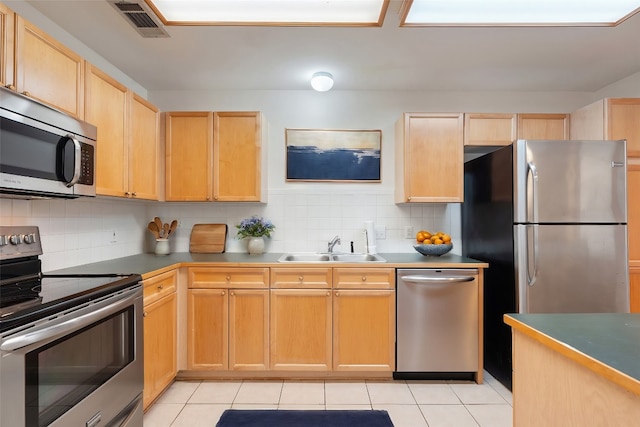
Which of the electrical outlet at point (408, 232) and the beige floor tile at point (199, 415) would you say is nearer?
the beige floor tile at point (199, 415)

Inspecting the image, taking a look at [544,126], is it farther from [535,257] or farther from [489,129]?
[535,257]

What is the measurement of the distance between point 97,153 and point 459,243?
9.78 feet

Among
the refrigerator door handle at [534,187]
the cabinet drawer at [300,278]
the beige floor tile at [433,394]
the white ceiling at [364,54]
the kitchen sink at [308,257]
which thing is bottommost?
the beige floor tile at [433,394]

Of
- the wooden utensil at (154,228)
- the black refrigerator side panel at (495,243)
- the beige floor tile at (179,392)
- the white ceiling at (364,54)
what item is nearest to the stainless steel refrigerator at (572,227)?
the black refrigerator side panel at (495,243)

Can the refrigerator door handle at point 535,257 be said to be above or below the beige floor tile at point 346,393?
above

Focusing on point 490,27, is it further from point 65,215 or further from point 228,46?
point 65,215

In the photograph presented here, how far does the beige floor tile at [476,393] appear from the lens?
2.29m

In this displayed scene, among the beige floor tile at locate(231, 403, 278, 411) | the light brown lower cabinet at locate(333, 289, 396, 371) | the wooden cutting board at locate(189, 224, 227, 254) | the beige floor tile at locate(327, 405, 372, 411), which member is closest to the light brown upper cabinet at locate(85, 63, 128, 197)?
the wooden cutting board at locate(189, 224, 227, 254)

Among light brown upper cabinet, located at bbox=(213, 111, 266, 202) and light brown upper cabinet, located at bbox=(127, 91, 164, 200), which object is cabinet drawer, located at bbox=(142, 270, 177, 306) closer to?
light brown upper cabinet, located at bbox=(127, 91, 164, 200)

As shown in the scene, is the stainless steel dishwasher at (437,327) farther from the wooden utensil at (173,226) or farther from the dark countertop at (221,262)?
the wooden utensil at (173,226)

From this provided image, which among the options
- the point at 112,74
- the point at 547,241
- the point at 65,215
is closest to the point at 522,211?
the point at 547,241

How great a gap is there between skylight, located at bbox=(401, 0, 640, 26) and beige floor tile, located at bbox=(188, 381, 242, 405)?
2.64 m

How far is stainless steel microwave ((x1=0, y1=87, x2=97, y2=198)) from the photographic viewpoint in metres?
1.35

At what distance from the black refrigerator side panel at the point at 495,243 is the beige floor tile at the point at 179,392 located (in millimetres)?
2288
